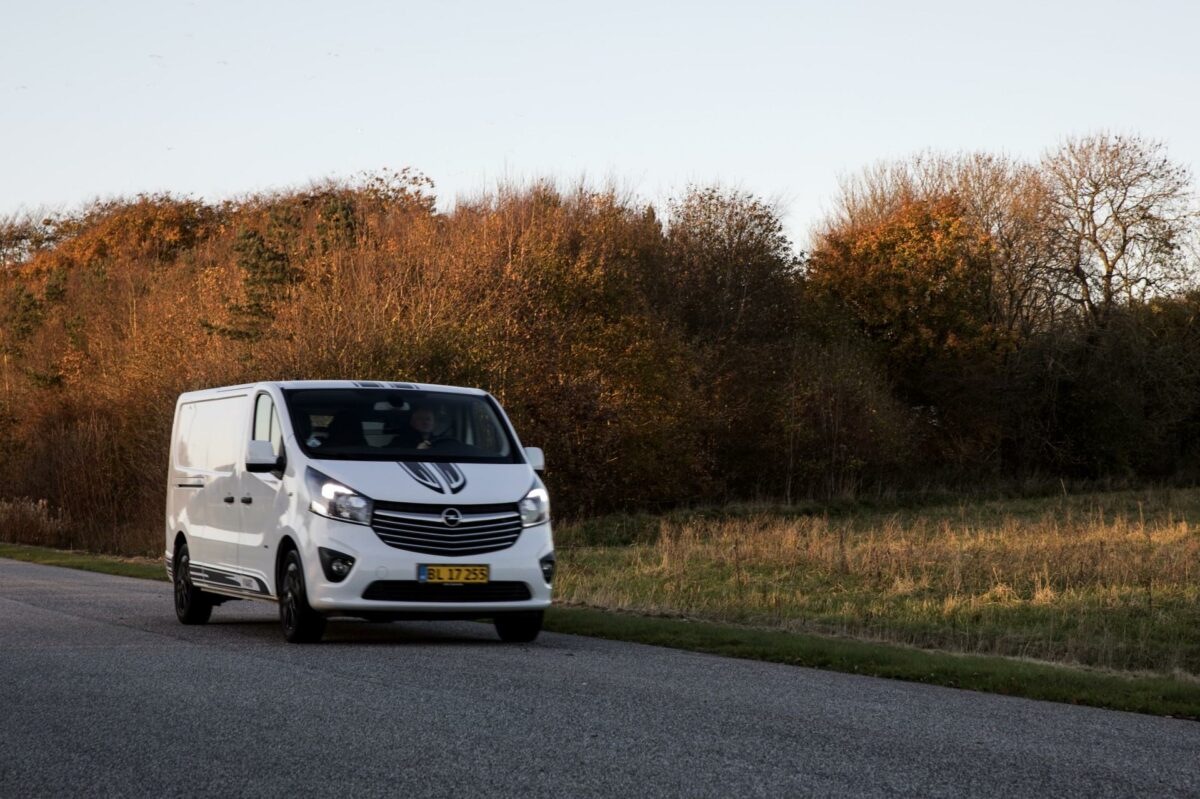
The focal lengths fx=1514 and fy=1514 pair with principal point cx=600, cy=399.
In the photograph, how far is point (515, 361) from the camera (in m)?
36.0

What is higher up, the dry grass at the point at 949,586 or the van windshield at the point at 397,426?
the van windshield at the point at 397,426

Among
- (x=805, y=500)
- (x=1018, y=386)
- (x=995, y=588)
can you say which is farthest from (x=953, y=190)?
(x=995, y=588)

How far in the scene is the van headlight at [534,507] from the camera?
1293 centimetres

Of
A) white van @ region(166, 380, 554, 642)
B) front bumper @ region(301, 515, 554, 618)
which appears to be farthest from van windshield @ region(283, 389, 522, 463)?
front bumper @ region(301, 515, 554, 618)

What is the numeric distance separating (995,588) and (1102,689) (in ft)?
32.0

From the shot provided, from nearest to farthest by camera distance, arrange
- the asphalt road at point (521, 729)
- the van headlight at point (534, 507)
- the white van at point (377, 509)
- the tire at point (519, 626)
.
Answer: the asphalt road at point (521, 729) → the white van at point (377, 509) → the van headlight at point (534, 507) → the tire at point (519, 626)

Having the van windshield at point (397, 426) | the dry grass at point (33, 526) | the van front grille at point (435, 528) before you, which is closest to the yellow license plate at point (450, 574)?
the van front grille at point (435, 528)

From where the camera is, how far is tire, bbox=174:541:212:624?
15047mm

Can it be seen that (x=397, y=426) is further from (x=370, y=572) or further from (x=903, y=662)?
(x=903, y=662)

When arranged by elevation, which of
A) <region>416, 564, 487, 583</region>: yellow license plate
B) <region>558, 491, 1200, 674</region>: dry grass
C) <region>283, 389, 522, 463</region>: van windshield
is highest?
<region>283, 389, 522, 463</region>: van windshield

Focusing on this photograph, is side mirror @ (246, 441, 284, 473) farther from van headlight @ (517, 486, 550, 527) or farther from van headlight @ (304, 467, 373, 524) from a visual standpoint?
van headlight @ (517, 486, 550, 527)

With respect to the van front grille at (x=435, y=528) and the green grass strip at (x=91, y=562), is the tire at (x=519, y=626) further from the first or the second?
the green grass strip at (x=91, y=562)

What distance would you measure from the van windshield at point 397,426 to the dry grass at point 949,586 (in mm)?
4307

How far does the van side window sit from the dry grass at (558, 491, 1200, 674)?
5.37 metres
